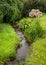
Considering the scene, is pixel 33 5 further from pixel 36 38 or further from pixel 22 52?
pixel 22 52

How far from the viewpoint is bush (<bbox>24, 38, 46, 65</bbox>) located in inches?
559

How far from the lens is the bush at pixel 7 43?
54.6 feet

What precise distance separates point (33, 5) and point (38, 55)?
44.4 feet

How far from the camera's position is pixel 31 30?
2123cm

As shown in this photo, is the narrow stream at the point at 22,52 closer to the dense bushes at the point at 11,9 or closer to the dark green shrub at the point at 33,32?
the dark green shrub at the point at 33,32

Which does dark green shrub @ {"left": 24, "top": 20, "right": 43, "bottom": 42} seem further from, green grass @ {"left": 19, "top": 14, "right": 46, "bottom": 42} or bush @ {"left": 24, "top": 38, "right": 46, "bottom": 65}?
bush @ {"left": 24, "top": 38, "right": 46, "bottom": 65}

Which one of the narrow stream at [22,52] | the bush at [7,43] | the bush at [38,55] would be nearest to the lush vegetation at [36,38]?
the bush at [38,55]

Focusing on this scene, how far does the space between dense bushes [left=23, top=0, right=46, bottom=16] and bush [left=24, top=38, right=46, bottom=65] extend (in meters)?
11.0

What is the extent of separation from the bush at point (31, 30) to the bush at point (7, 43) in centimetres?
120

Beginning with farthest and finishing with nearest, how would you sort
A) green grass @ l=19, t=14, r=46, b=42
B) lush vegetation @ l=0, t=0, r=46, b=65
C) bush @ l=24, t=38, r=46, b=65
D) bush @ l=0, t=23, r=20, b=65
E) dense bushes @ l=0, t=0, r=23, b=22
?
dense bushes @ l=0, t=0, r=23, b=22, green grass @ l=19, t=14, r=46, b=42, bush @ l=0, t=23, r=20, b=65, lush vegetation @ l=0, t=0, r=46, b=65, bush @ l=24, t=38, r=46, b=65

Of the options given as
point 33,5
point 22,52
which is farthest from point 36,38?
point 33,5

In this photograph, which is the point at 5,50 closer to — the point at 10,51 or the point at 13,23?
the point at 10,51

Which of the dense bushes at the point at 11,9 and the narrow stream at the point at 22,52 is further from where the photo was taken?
the dense bushes at the point at 11,9

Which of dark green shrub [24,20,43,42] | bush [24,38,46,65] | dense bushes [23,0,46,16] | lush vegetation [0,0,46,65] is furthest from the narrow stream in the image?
dense bushes [23,0,46,16]
